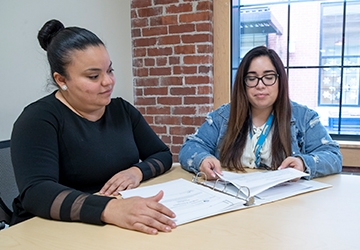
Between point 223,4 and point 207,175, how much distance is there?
1.77 m

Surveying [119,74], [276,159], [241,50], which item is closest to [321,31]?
[241,50]

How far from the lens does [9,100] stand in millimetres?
1747

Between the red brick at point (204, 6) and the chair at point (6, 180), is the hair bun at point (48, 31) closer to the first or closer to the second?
the chair at point (6, 180)

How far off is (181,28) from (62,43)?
1.57m

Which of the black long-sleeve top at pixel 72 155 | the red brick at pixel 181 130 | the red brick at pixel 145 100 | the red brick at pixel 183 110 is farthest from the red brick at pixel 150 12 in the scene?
the black long-sleeve top at pixel 72 155

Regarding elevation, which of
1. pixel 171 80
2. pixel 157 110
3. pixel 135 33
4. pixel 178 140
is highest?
pixel 135 33

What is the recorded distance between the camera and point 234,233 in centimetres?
84

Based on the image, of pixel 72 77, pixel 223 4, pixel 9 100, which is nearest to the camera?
pixel 72 77

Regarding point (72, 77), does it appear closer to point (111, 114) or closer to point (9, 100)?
point (111, 114)

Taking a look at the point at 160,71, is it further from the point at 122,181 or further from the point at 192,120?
the point at 122,181

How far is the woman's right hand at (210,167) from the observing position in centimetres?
128

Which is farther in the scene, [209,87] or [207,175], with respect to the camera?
[209,87]

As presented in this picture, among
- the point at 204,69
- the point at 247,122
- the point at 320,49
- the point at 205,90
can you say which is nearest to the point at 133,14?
the point at 204,69

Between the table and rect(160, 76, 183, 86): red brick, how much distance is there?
6.04ft
